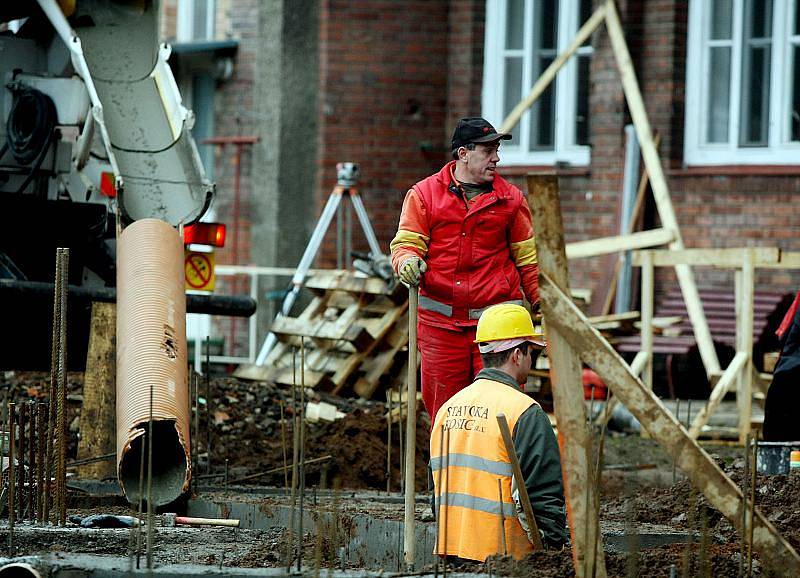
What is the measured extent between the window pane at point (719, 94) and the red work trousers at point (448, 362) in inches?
302

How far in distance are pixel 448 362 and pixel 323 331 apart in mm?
5718

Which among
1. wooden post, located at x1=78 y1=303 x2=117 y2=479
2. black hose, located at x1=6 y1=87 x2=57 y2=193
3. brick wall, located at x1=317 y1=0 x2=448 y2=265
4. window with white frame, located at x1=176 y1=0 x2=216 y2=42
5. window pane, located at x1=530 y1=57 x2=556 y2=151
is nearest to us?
wooden post, located at x1=78 y1=303 x2=117 y2=479

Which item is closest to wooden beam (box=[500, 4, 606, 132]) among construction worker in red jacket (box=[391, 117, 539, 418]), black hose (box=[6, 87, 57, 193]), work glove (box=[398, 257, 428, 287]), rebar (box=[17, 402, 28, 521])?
black hose (box=[6, 87, 57, 193])

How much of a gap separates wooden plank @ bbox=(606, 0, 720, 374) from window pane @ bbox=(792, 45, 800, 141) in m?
1.21

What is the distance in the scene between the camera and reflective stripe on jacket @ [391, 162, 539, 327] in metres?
6.64

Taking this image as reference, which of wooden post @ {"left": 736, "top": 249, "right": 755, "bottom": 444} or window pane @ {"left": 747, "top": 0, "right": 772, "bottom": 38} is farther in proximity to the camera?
window pane @ {"left": 747, "top": 0, "right": 772, "bottom": 38}

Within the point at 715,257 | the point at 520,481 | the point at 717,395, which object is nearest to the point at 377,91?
the point at 715,257

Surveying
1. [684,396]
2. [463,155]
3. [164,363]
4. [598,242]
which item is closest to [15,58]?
[164,363]

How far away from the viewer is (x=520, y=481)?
5.00 metres

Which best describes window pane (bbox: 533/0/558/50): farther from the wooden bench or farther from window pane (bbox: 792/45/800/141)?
the wooden bench

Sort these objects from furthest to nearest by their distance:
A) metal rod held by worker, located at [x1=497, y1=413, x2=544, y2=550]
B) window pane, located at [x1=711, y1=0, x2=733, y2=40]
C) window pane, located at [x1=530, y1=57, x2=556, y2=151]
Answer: window pane, located at [x1=530, y1=57, x2=556, y2=151] < window pane, located at [x1=711, y1=0, x2=733, y2=40] < metal rod held by worker, located at [x1=497, y1=413, x2=544, y2=550]

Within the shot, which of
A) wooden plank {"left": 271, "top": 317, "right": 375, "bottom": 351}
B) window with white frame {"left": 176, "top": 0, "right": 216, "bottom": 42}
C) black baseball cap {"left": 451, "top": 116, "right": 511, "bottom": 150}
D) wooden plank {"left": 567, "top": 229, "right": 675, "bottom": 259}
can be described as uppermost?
window with white frame {"left": 176, "top": 0, "right": 216, "bottom": 42}

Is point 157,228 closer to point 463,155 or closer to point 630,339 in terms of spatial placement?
point 463,155

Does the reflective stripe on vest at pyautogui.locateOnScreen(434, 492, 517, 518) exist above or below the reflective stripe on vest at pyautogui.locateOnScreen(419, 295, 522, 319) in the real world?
below
